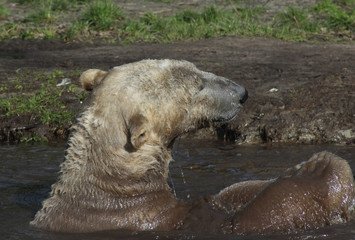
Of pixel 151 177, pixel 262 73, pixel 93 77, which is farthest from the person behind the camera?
pixel 262 73

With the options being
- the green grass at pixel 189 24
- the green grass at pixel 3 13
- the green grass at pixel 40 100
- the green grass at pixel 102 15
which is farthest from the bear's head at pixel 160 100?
the green grass at pixel 3 13

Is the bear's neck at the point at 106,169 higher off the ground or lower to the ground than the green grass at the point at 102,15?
higher

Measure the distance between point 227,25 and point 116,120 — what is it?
7963 millimetres

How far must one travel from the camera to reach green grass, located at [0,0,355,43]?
38.8ft

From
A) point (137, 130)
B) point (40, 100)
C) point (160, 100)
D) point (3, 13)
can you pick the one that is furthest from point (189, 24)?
point (137, 130)

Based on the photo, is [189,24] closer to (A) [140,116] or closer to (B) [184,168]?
(B) [184,168]

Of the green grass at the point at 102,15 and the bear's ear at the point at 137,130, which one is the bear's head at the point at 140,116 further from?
the green grass at the point at 102,15

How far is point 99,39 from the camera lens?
12141 mm

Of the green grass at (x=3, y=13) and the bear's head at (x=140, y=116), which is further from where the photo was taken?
the green grass at (x=3, y=13)

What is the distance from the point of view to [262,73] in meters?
9.20

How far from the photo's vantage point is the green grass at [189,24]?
1184 cm

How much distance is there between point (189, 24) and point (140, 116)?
794cm

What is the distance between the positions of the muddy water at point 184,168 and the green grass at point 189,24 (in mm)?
4659

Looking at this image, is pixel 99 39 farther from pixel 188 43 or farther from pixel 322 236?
pixel 322 236
